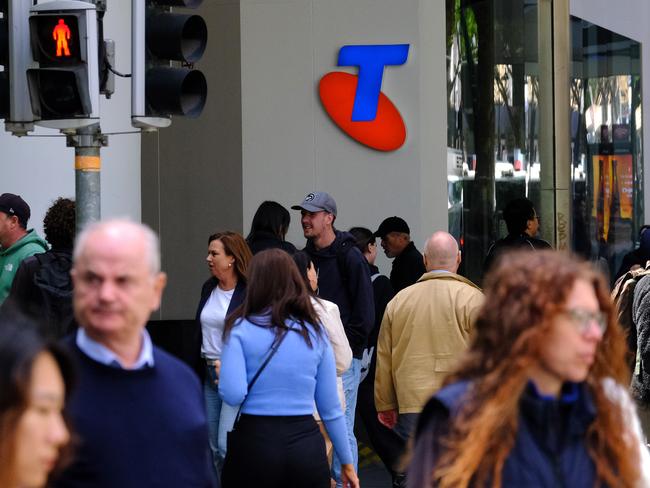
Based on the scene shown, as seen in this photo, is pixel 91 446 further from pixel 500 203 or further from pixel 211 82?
pixel 500 203

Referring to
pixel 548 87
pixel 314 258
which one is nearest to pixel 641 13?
pixel 548 87

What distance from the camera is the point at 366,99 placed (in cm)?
1353

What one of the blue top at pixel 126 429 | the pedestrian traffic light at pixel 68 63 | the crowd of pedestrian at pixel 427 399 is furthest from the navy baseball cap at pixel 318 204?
the blue top at pixel 126 429

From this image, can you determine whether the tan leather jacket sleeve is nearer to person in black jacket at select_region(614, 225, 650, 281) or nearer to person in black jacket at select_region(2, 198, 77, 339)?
person in black jacket at select_region(2, 198, 77, 339)

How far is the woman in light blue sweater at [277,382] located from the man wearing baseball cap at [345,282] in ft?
9.42

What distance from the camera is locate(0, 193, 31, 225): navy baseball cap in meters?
8.36

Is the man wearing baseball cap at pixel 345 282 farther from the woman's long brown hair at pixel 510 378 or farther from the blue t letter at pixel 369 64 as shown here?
the woman's long brown hair at pixel 510 378

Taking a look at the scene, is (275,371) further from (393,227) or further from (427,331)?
(393,227)

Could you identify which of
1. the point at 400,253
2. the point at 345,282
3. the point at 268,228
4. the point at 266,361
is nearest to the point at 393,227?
the point at 400,253

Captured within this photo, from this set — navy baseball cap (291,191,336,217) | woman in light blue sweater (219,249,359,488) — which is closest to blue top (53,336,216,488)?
woman in light blue sweater (219,249,359,488)

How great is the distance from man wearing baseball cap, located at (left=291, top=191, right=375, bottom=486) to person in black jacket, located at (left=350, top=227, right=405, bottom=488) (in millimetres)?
633

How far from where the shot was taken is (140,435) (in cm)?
367

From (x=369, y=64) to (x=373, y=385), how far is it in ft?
12.6

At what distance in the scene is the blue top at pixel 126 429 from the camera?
3621 mm
